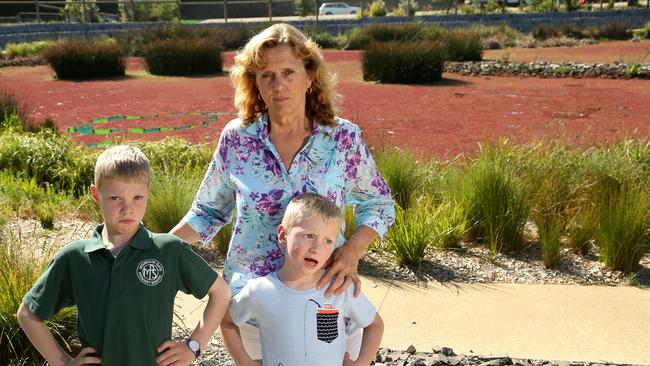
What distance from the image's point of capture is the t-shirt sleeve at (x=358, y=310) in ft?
8.13

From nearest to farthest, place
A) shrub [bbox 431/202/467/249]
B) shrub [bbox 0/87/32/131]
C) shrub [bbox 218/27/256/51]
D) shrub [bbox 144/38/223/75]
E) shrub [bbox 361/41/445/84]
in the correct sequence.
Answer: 1. shrub [bbox 431/202/467/249]
2. shrub [bbox 0/87/32/131]
3. shrub [bbox 361/41/445/84]
4. shrub [bbox 144/38/223/75]
5. shrub [bbox 218/27/256/51]

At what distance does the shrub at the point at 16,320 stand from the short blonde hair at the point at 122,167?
142 cm

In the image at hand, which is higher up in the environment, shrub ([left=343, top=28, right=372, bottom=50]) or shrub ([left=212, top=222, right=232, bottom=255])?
shrub ([left=212, top=222, right=232, bottom=255])

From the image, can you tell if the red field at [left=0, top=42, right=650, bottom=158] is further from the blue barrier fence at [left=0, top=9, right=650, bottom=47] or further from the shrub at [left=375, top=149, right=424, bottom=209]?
the blue barrier fence at [left=0, top=9, right=650, bottom=47]

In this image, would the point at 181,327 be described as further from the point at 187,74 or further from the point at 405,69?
the point at 187,74

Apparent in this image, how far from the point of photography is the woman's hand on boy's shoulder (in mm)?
2148

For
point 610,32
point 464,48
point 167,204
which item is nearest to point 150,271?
point 167,204

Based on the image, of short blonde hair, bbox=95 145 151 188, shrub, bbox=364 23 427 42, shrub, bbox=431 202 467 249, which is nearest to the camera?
short blonde hair, bbox=95 145 151 188

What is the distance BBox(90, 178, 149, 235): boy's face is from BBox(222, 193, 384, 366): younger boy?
439 mm

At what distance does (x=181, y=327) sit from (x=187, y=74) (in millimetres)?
18061

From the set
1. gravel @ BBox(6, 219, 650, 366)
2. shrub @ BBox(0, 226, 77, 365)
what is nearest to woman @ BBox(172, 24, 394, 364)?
shrub @ BBox(0, 226, 77, 365)

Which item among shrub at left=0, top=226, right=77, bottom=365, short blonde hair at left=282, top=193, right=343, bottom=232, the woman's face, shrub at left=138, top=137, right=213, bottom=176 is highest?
the woman's face

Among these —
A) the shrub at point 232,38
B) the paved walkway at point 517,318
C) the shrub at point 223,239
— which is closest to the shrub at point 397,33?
the shrub at point 232,38

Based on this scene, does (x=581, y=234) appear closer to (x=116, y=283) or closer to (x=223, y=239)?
(x=223, y=239)
